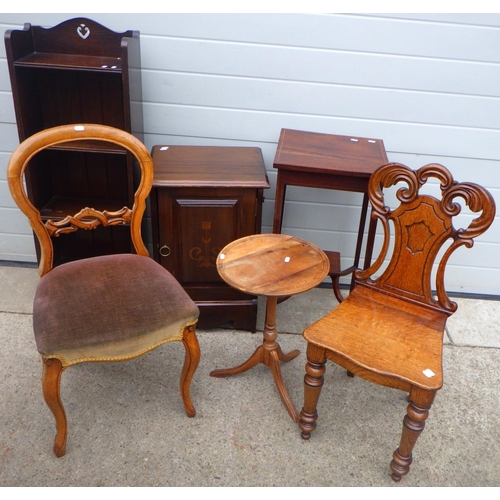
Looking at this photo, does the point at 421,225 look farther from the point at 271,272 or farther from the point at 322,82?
the point at 322,82

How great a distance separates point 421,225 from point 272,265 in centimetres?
60

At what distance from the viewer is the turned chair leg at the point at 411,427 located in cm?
167

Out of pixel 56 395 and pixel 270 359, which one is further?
pixel 270 359

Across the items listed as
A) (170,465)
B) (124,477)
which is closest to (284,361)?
(170,465)

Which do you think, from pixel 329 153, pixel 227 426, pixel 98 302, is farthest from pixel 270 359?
pixel 329 153

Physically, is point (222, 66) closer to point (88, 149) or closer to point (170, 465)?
point (88, 149)

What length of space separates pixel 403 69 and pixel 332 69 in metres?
0.35

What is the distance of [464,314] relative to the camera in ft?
9.31

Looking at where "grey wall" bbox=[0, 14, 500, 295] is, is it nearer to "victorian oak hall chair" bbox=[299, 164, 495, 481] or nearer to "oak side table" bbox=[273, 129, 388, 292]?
"oak side table" bbox=[273, 129, 388, 292]

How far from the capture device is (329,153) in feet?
7.38

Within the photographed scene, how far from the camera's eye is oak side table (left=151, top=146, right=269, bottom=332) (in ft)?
7.16

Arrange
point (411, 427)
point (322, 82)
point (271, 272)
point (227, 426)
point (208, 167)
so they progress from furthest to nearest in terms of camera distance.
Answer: point (322, 82)
point (208, 167)
point (227, 426)
point (271, 272)
point (411, 427)

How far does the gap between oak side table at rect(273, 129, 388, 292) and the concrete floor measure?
2.19 feet

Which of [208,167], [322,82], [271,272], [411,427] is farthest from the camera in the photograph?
[322,82]
